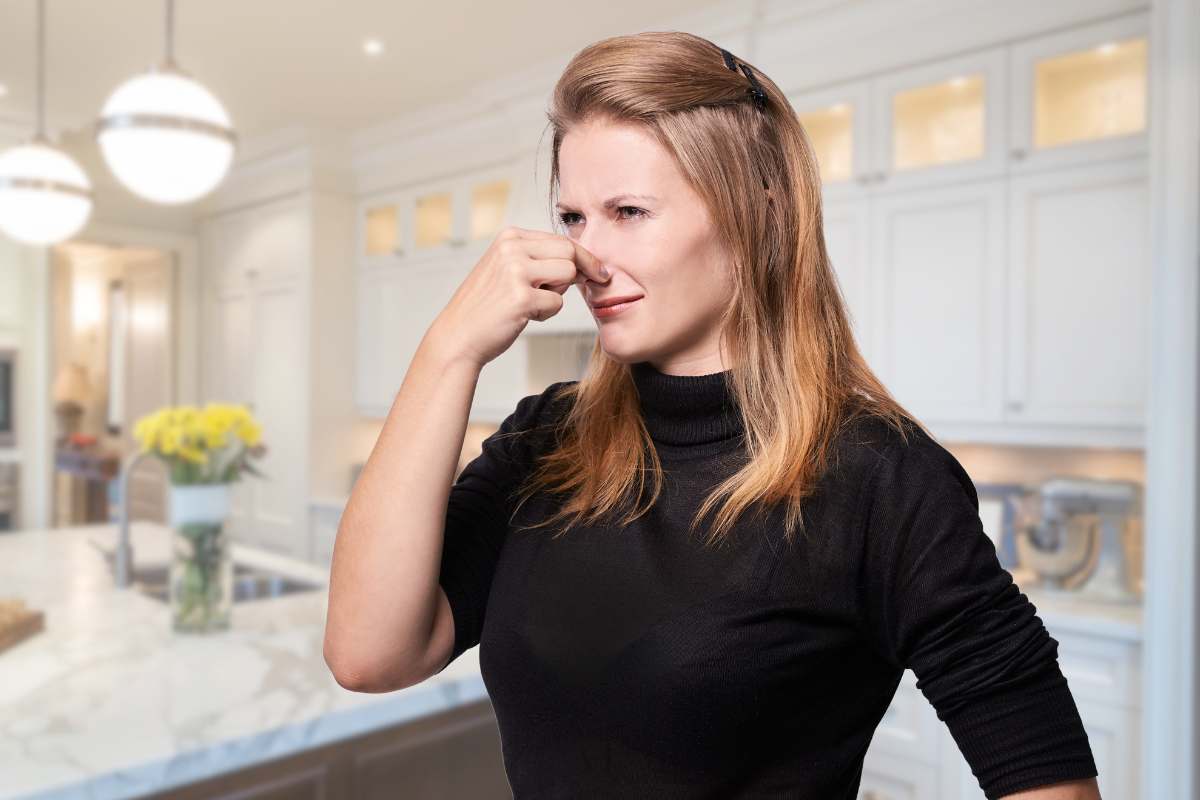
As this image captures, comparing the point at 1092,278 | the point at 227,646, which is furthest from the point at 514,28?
the point at 227,646

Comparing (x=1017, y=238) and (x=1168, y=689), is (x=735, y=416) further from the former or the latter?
(x=1017, y=238)

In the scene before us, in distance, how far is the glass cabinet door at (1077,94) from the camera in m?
2.43

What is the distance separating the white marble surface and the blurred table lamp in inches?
237

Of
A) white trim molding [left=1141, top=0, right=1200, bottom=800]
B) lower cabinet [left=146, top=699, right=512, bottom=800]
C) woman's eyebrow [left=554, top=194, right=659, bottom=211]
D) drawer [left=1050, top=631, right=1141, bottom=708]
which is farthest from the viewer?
drawer [left=1050, top=631, right=1141, bottom=708]

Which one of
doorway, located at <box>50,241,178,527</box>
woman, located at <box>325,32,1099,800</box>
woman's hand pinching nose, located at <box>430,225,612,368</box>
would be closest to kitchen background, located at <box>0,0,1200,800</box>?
doorway, located at <box>50,241,178,527</box>

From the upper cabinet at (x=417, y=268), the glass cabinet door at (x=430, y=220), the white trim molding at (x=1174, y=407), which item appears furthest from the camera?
the glass cabinet door at (x=430, y=220)

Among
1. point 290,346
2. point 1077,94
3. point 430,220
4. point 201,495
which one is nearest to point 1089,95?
point 1077,94

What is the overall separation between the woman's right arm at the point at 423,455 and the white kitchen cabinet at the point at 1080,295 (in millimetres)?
2101

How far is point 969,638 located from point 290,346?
4.68 meters

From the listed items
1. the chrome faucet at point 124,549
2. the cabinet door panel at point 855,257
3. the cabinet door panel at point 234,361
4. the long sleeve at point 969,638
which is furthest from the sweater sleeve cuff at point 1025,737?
the cabinet door panel at point 234,361

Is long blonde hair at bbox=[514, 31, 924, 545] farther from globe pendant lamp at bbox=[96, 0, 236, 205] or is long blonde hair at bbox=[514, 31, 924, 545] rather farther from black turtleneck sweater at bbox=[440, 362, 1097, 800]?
globe pendant lamp at bbox=[96, 0, 236, 205]

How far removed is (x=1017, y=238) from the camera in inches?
101

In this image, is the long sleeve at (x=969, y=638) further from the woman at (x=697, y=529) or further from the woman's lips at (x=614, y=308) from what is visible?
the woman's lips at (x=614, y=308)

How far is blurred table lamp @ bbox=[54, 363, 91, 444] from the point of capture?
7.58m
